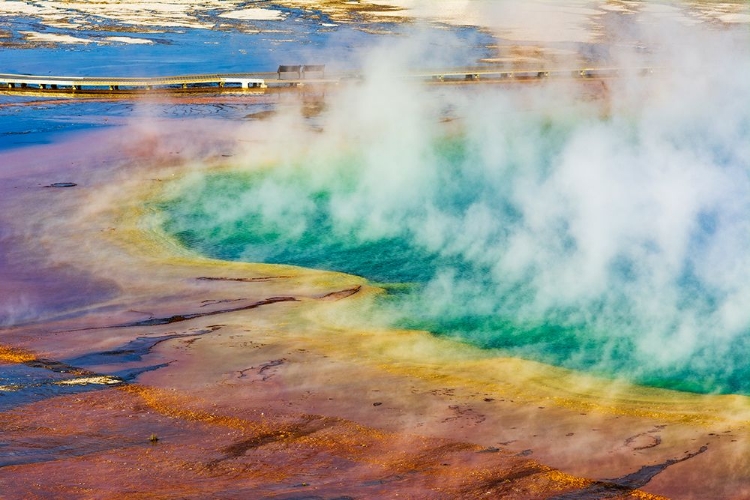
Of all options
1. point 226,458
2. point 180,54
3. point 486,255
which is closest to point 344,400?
point 226,458

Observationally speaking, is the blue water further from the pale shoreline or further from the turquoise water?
the pale shoreline

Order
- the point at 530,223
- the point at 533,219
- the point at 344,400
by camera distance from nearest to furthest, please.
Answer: the point at 344,400, the point at 530,223, the point at 533,219

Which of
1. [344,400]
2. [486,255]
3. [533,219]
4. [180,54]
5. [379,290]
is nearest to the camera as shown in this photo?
[344,400]

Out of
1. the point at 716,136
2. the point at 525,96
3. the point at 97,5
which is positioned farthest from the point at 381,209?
the point at 97,5

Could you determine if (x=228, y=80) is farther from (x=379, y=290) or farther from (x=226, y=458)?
(x=226, y=458)

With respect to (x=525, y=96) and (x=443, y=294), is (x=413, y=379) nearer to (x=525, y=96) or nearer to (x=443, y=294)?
(x=443, y=294)
